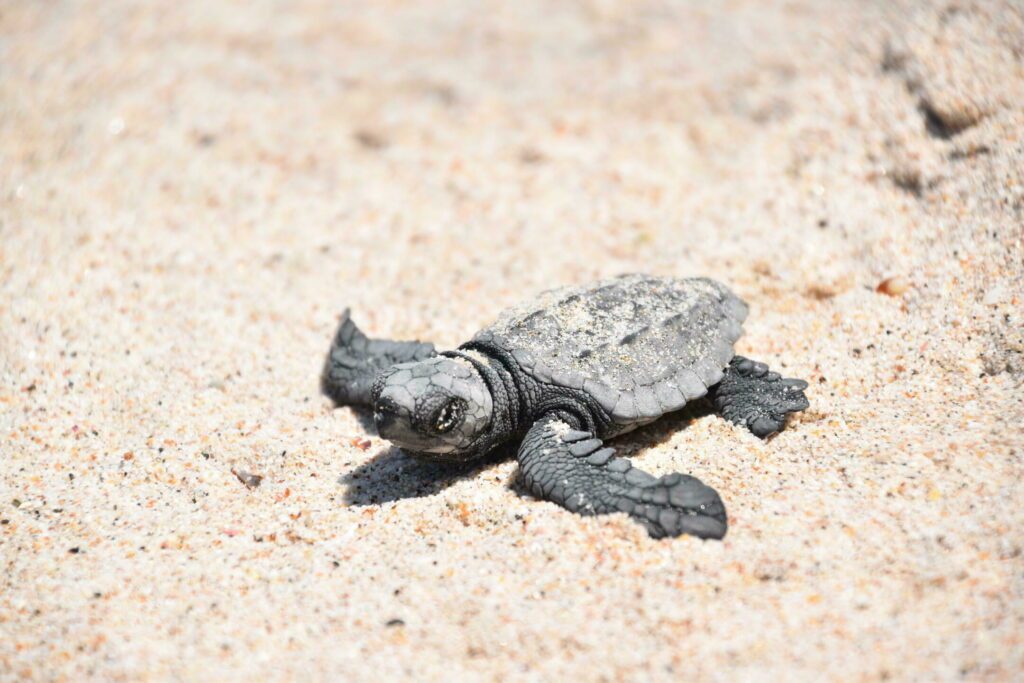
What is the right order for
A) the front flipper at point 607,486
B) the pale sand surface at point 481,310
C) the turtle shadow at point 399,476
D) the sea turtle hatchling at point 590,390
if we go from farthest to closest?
the turtle shadow at point 399,476 < the sea turtle hatchling at point 590,390 < the front flipper at point 607,486 < the pale sand surface at point 481,310

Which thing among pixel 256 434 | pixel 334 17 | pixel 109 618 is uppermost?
pixel 334 17

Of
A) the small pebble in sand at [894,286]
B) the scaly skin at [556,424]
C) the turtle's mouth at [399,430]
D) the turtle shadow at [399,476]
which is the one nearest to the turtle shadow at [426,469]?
the turtle shadow at [399,476]

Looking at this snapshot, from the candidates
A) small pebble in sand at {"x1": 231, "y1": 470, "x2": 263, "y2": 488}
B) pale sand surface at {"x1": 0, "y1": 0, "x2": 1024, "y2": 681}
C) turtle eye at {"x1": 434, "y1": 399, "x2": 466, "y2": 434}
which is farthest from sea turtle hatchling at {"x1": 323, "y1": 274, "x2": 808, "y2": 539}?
small pebble in sand at {"x1": 231, "y1": 470, "x2": 263, "y2": 488}

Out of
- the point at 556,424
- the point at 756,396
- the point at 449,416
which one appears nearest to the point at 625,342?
the point at 556,424

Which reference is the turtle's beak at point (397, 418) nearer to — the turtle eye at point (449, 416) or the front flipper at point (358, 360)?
the turtle eye at point (449, 416)

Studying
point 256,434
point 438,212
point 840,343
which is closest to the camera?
point 256,434

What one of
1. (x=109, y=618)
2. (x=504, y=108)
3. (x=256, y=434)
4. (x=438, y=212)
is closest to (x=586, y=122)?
(x=504, y=108)

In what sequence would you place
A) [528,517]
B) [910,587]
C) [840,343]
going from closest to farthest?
[910,587]
[528,517]
[840,343]

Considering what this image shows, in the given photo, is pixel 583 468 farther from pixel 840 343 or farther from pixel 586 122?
pixel 586 122
